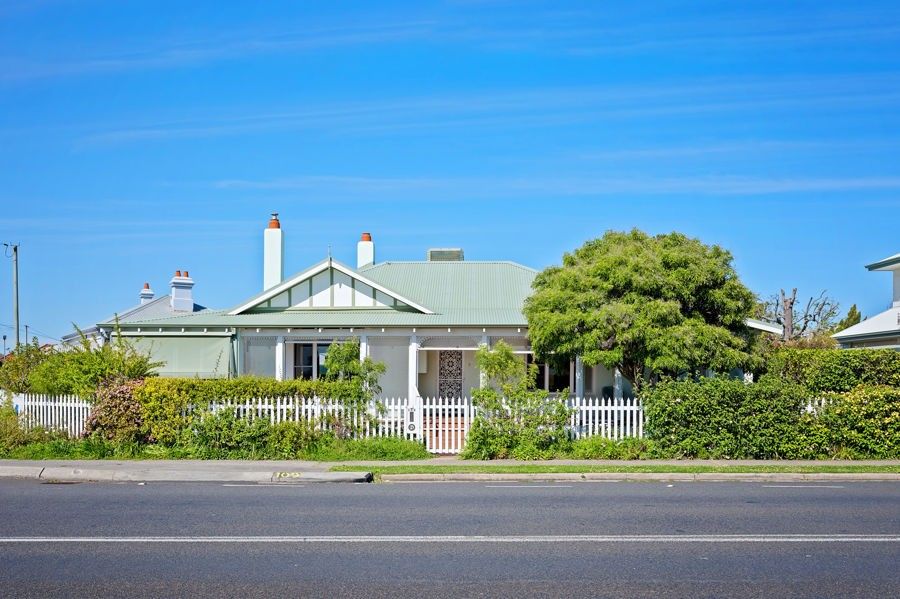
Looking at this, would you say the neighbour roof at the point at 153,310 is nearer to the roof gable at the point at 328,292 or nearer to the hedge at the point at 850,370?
the roof gable at the point at 328,292

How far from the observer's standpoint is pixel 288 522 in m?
11.0

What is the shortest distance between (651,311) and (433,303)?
362 inches

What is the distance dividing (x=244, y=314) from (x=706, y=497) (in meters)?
17.4

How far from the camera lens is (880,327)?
3288 cm

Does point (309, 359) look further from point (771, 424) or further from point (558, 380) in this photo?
point (771, 424)

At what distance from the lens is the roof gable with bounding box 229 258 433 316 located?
2716cm

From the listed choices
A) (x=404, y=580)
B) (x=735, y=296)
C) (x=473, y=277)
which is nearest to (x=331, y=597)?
(x=404, y=580)

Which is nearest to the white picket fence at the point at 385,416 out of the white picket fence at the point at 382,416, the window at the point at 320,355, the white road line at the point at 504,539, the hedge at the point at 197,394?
the white picket fence at the point at 382,416

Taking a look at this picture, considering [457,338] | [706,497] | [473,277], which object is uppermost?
[473,277]

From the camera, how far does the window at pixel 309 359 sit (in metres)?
28.0

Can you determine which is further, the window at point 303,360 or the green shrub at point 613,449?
the window at point 303,360

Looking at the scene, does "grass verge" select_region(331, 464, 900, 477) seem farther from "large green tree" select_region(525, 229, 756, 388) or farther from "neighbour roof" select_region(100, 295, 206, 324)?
"neighbour roof" select_region(100, 295, 206, 324)

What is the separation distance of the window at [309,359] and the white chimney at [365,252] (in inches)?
229

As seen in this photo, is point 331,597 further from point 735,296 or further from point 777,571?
point 735,296
